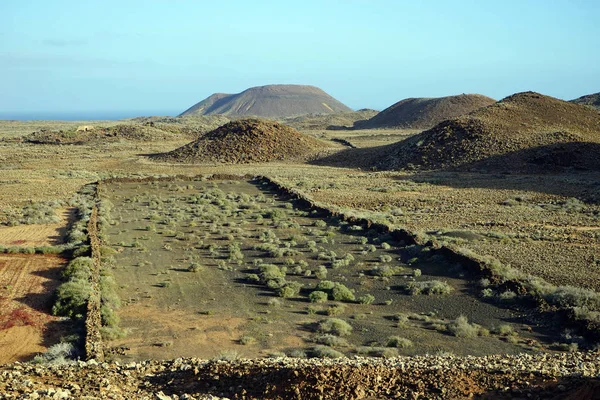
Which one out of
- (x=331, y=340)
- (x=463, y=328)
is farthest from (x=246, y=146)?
(x=331, y=340)

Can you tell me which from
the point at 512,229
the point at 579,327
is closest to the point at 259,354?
the point at 579,327

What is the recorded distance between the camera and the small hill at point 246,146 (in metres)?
62.2

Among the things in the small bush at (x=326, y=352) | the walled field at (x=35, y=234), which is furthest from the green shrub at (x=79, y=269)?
the small bush at (x=326, y=352)

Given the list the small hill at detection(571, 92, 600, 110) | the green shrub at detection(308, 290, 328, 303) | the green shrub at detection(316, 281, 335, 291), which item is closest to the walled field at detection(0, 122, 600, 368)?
the green shrub at detection(308, 290, 328, 303)

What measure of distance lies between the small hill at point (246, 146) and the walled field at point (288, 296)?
3212 cm

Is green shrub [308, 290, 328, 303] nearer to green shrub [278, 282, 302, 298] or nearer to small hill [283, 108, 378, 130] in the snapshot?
green shrub [278, 282, 302, 298]

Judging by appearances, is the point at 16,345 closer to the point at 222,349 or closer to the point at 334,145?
the point at 222,349

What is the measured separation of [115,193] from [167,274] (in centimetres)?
2156

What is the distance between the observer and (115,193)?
4069 cm

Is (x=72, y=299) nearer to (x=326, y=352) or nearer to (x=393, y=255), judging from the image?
(x=326, y=352)

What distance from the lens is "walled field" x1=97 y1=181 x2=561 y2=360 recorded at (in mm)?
14266

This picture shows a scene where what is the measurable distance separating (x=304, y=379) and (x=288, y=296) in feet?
25.2

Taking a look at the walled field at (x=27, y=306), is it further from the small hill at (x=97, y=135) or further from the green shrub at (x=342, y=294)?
the small hill at (x=97, y=135)

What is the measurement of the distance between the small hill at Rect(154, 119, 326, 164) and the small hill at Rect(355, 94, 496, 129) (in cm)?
4750
